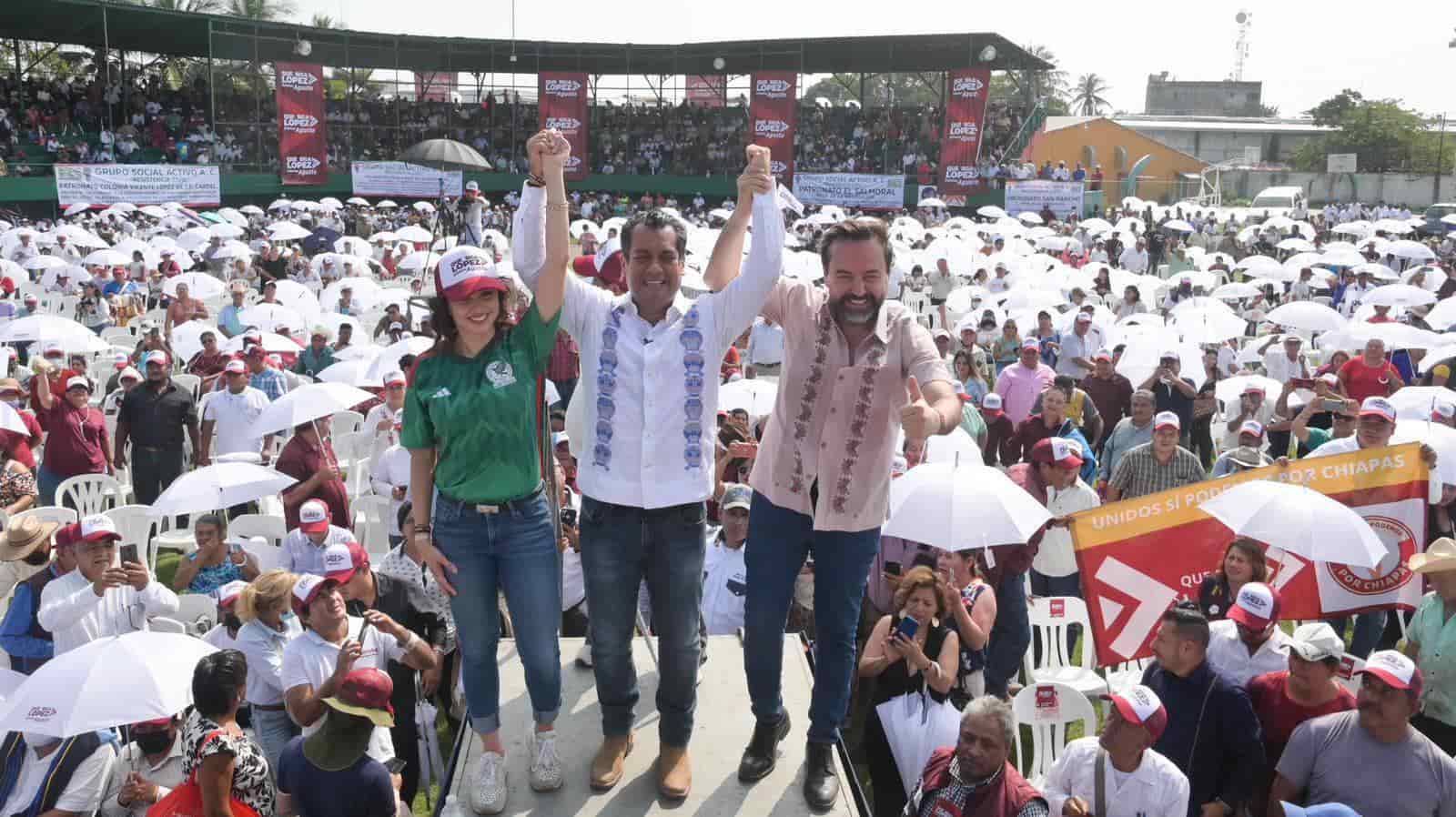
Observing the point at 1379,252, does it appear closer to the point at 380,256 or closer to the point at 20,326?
the point at 380,256

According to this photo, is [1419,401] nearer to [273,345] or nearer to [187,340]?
[273,345]

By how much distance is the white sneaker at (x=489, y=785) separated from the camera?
320 cm

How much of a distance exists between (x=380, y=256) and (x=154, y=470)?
1534 centimetres

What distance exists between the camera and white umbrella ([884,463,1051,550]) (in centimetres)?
529

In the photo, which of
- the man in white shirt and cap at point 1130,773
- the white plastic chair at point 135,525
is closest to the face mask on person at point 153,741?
the man in white shirt and cap at point 1130,773

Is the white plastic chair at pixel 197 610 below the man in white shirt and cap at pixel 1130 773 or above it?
below

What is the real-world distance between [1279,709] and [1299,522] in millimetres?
1063

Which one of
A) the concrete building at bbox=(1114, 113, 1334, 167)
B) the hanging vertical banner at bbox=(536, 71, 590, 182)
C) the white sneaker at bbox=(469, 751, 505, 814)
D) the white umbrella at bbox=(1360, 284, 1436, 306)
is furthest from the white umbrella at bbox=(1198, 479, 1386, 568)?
the concrete building at bbox=(1114, 113, 1334, 167)

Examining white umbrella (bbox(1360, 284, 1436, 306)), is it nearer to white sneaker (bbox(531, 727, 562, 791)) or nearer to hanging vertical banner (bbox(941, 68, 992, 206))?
white sneaker (bbox(531, 727, 562, 791))

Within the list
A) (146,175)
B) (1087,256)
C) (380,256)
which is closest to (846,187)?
(1087,256)

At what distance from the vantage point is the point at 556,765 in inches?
131

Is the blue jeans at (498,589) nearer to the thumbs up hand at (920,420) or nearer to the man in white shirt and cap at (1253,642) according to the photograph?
the thumbs up hand at (920,420)

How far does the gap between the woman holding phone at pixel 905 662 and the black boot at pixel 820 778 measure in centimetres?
133

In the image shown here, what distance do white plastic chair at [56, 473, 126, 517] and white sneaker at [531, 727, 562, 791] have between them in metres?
6.26
